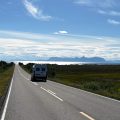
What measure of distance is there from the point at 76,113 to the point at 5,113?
2879mm

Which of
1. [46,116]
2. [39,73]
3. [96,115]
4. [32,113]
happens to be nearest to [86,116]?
[96,115]

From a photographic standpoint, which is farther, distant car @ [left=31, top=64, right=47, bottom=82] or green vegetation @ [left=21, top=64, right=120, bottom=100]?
distant car @ [left=31, top=64, right=47, bottom=82]

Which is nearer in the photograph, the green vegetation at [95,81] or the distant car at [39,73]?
the green vegetation at [95,81]

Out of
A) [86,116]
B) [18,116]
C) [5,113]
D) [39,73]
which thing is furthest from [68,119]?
[39,73]

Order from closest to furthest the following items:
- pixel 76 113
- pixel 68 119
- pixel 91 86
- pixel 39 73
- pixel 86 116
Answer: pixel 68 119, pixel 86 116, pixel 76 113, pixel 91 86, pixel 39 73

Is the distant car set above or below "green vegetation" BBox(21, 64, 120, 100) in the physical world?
above

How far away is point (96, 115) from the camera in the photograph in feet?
44.1

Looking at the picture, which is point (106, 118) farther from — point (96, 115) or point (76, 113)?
point (76, 113)

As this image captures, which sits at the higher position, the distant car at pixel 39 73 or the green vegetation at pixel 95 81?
the distant car at pixel 39 73

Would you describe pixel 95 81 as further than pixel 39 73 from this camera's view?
Yes

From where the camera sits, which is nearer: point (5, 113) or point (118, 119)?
point (118, 119)

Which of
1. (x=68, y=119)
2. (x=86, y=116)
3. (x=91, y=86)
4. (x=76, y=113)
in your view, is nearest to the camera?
(x=68, y=119)

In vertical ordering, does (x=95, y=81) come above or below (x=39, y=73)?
below

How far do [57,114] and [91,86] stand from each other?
22582mm
